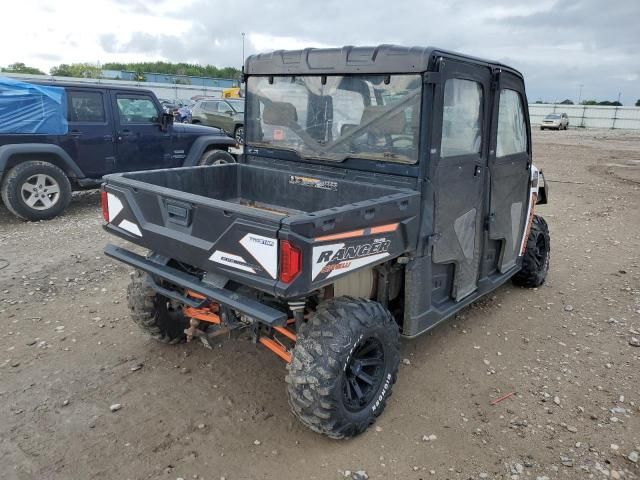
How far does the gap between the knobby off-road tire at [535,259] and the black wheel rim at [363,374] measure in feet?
8.75

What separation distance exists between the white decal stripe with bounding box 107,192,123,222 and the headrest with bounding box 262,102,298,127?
135 cm

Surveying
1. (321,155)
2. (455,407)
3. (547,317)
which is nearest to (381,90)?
(321,155)

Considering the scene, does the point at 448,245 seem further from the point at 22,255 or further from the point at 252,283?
the point at 22,255

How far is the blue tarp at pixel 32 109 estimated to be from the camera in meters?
7.47

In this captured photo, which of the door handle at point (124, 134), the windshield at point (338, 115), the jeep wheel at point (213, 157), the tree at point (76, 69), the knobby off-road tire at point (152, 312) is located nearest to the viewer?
Result: the windshield at point (338, 115)

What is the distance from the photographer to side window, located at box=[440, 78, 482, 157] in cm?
335

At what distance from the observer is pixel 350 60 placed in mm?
3418

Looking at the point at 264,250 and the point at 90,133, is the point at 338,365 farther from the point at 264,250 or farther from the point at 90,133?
the point at 90,133

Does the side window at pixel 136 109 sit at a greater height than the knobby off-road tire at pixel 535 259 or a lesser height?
greater

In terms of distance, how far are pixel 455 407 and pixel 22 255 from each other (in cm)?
514

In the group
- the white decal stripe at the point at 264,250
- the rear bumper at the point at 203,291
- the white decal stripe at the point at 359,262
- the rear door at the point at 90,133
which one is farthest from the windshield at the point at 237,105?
the white decal stripe at the point at 264,250

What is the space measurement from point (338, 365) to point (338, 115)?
1.79m

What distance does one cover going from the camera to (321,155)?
3768mm

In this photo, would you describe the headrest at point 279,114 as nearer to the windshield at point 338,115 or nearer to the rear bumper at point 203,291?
the windshield at point 338,115
